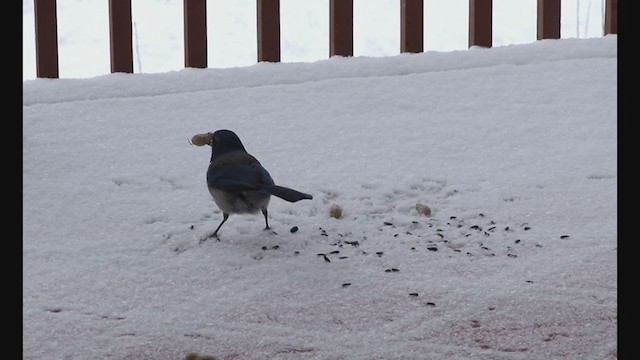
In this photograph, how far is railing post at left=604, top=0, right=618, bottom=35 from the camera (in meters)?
5.76

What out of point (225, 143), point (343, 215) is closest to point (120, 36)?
point (225, 143)

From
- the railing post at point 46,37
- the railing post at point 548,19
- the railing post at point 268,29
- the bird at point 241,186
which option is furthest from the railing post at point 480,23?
the bird at point 241,186

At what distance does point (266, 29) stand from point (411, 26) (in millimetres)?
834

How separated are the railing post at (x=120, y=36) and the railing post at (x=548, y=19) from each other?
239 cm

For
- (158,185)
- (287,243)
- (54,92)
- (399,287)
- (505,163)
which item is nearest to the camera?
(399,287)

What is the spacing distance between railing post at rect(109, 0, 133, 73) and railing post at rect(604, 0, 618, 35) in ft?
9.50

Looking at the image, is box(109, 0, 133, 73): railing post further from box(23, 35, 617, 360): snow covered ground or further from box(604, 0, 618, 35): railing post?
box(604, 0, 618, 35): railing post

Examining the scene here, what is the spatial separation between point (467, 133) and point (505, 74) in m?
0.87

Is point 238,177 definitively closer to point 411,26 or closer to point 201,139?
point 201,139

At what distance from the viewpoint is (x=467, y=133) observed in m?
4.19

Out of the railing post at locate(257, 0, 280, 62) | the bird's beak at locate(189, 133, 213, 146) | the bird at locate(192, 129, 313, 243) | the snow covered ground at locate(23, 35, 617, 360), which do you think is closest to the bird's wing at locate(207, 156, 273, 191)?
the bird at locate(192, 129, 313, 243)

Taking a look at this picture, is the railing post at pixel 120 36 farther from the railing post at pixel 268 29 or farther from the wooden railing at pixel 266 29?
the railing post at pixel 268 29
